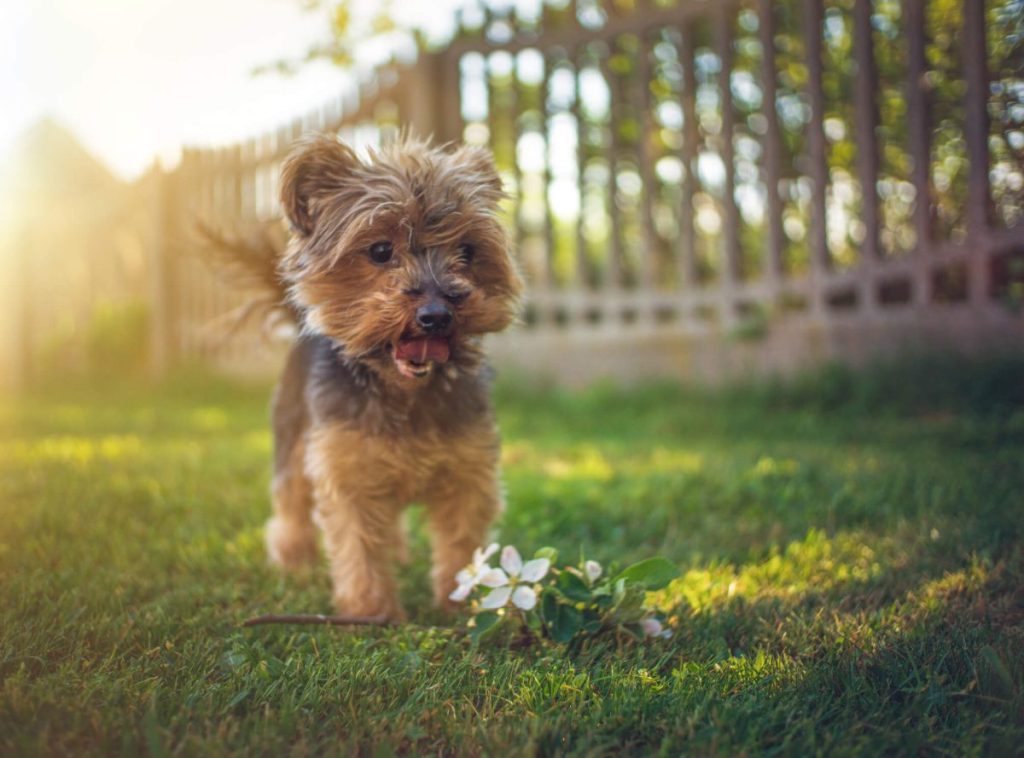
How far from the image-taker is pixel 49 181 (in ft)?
76.5

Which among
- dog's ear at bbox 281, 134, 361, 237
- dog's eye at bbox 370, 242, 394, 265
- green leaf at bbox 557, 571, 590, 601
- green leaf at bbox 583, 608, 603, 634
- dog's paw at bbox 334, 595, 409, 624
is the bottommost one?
dog's paw at bbox 334, 595, 409, 624

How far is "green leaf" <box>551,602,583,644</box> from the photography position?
2.57m

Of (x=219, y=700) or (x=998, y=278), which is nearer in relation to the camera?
(x=219, y=700)

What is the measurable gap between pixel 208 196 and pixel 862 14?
26.3ft

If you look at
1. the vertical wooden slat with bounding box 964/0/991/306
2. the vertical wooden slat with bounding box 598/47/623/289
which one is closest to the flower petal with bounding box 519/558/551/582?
the vertical wooden slat with bounding box 964/0/991/306

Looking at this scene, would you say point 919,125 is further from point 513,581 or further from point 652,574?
point 513,581

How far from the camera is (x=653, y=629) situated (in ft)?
8.53

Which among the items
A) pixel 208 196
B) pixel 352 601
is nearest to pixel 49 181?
pixel 208 196

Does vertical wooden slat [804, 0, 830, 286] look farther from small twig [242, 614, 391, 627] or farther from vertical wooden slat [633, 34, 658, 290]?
small twig [242, 614, 391, 627]

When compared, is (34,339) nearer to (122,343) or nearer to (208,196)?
(122,343)

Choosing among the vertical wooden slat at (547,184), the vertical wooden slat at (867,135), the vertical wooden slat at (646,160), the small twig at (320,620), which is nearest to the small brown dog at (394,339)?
the small twig at (320,620)

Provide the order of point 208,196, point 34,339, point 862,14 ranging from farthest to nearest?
point 34,339 < point 208,196 < point 862,14


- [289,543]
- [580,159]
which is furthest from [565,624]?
[580,159]

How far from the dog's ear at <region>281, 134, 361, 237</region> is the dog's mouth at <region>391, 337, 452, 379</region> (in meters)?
0.63
